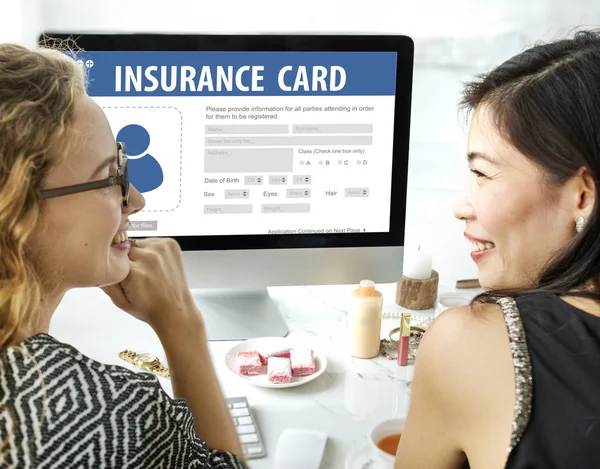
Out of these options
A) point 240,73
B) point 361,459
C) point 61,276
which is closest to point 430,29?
point 240,73

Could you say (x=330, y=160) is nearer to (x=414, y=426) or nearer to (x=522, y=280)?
(x=522, y=280)

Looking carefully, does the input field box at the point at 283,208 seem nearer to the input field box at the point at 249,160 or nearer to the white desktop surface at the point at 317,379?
the input field box at the point at 249,160

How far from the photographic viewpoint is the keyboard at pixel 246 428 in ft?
3.68

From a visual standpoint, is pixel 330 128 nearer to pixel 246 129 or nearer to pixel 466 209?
pixel 246 129

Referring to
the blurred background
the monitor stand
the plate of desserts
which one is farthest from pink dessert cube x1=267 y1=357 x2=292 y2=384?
the blurred background

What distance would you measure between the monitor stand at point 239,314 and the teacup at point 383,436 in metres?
0.42

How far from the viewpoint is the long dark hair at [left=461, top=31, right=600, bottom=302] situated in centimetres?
93

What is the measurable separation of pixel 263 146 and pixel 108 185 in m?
0.56

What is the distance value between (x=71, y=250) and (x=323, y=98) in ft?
2.29

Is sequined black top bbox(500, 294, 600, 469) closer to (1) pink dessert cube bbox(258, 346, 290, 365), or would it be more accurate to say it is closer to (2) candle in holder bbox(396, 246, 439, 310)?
(1) pink dessert cube bbox(258, 346, 290, 365)

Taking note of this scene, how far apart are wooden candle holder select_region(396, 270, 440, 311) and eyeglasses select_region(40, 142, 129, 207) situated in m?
0.84

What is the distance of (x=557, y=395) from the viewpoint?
2.56 ft

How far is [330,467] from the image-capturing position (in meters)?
1.10

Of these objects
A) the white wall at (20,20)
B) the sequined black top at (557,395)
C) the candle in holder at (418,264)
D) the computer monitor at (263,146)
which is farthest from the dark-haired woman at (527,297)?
the white wall at (20,20)
